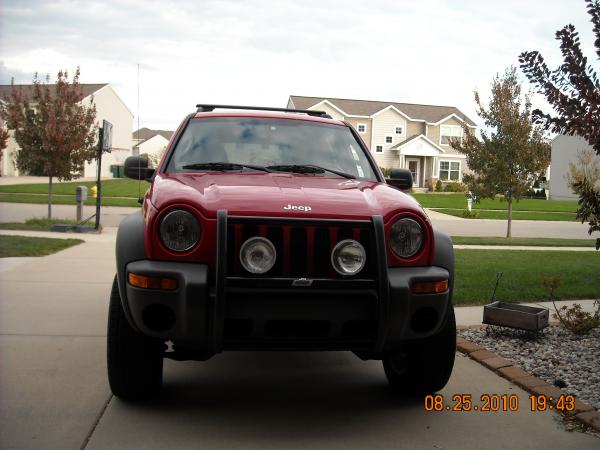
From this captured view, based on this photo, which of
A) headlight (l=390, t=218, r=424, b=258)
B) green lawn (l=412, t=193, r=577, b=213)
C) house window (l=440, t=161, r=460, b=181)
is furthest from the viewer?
house window (l=440, t=161, r=460, b=181)

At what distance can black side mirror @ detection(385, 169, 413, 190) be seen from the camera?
510 cm

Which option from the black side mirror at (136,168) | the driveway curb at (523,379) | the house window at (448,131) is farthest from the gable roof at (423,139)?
the black side mirror at (136,168)

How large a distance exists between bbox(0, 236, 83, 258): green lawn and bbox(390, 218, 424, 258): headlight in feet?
26.1

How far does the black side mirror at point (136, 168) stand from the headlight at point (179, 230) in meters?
1.94

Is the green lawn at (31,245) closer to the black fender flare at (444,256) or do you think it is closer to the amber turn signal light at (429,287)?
the black fender flare at (444,256)

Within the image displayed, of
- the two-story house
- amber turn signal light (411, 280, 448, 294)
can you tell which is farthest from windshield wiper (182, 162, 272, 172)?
the two-story house

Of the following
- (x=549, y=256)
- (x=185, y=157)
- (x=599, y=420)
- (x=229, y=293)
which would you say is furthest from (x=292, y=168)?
(x=549, y=256)

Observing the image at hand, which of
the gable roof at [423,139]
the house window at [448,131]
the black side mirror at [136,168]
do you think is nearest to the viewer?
the black side mirror at [136,168]

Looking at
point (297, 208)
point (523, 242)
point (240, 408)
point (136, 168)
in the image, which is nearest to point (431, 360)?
point (240, 408)

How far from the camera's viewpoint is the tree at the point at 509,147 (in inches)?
664

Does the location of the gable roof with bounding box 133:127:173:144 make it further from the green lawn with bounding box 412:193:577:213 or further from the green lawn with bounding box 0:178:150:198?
the green lawn with bounding box 412:193:577:213

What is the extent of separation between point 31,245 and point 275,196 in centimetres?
842

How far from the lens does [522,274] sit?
902 centimetres

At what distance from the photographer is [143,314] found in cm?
330
